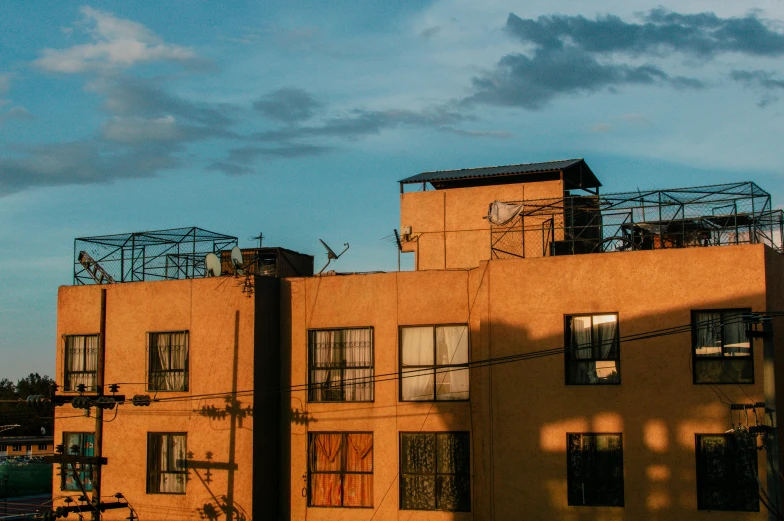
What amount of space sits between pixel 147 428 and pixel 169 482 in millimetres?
1840

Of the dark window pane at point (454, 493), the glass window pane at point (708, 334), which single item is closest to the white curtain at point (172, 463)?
the dark window pane at point (454, 493)

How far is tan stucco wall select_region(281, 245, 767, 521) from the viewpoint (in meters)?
24.2

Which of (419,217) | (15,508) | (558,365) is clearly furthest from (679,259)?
(15,508)

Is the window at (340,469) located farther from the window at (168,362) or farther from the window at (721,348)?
the window at (721,348)

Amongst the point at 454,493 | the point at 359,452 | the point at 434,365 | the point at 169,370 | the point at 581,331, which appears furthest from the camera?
the point at 169,370

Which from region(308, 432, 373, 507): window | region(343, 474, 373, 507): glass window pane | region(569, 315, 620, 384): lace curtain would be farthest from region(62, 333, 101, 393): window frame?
region(569, 315, 620, 384): lace curtain

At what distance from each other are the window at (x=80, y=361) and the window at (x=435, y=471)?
10947 mm

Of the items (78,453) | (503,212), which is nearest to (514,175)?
(503,212)

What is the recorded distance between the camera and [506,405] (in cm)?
2617

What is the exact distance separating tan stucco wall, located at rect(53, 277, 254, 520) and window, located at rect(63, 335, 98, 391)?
1.06 ft

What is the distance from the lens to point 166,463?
30.4 metres

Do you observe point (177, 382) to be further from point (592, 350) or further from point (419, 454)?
point (592, 350)

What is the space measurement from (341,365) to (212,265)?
5424 millimetres

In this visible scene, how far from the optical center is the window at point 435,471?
2761 centimetres
